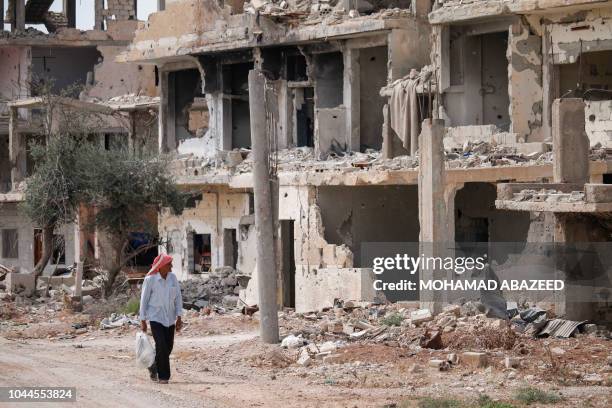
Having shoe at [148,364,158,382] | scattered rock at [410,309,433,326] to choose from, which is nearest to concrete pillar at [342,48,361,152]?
scattered rock at [410,309,433,326]

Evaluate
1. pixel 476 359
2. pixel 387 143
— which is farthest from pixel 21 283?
pixel 476 359

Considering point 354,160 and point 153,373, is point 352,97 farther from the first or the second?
point 153,373

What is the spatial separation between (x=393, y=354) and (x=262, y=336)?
7.60 feet

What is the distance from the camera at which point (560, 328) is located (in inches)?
734

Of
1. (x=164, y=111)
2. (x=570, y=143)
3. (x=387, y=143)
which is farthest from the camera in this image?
(x=164, y=111)

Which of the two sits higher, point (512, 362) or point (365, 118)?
point (365, 118)

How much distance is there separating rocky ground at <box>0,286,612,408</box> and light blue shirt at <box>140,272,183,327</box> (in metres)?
0.74

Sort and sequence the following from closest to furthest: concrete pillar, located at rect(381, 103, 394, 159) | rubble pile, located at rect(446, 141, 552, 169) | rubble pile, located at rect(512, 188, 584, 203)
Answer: rubble pile, located at rect(512, 188, 584, 203) → rubble pile, located at rect(446, 141, 552, 169) → concrete pillar, located at rect(381, 103, 394, 159)

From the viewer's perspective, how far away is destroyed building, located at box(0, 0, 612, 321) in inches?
924

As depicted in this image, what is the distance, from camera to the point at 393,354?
677 inches

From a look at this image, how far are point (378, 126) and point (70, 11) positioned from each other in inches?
879

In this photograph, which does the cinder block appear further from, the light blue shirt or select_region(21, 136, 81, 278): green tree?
Result: the light blue shirt

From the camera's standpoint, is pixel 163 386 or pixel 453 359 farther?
pixel 453 359

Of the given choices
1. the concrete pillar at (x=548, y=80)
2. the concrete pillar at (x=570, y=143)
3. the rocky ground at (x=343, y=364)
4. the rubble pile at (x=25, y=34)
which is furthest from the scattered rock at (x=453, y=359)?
the rubble pile at (x=25, y=34)
